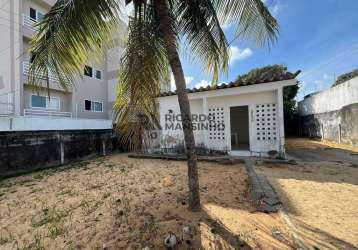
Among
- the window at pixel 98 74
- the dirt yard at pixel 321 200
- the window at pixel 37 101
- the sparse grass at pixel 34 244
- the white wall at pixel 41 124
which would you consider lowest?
the sparse grass at pixel 34 244

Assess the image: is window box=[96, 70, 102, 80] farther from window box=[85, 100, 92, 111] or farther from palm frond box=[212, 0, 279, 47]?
palm frond box=[212, 0, 279, 47]

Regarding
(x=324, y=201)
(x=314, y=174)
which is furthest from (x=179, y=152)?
(x=324, y=201)

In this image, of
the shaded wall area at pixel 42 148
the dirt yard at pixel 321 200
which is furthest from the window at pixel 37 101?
the dirt yard at pixel 321 200

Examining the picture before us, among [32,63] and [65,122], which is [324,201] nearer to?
[32,63]

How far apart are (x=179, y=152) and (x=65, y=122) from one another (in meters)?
8.15

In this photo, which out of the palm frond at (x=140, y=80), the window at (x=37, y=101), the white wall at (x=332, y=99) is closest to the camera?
the palm frond at (x=140, y=80)

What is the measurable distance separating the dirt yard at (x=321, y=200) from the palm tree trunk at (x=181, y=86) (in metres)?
1.79

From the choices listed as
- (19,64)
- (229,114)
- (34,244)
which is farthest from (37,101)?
(34,244)

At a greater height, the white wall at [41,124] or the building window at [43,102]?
the building window at [43,102]

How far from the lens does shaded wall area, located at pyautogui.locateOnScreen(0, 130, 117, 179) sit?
29.2ft

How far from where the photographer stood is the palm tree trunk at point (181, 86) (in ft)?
12.7

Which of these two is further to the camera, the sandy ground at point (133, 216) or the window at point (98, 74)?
the window at point (98, 74)

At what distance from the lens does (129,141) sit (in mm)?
3967

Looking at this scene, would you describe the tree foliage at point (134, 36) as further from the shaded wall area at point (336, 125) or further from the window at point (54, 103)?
the window at point (54, 103)
